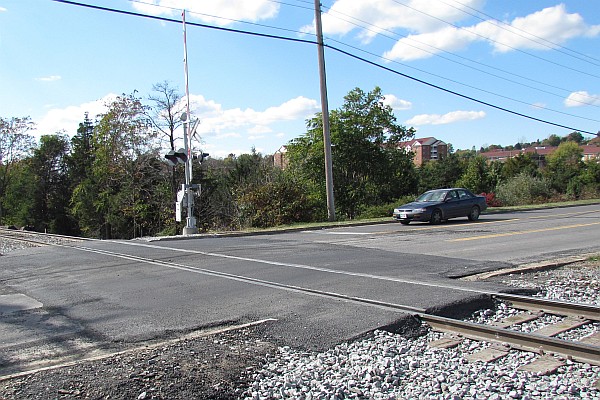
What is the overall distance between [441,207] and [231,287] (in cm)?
1540

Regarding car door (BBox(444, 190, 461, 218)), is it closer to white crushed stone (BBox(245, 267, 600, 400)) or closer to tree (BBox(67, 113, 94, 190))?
white crushed stone (BBox(245, 267, 600, 400))

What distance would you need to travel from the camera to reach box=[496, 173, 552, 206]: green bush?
42.0 meters

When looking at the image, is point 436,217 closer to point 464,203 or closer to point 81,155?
point 464,203

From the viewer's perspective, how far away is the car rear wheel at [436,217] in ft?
71.2

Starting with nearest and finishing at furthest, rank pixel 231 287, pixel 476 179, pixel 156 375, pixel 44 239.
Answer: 1. pixel 156 375
2. pixel 231 287
3. pixel 44 239
4. pixel 476 179

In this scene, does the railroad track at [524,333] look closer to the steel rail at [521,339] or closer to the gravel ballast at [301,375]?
the steel rail at [521,339]

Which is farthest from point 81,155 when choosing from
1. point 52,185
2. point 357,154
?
point 357,154

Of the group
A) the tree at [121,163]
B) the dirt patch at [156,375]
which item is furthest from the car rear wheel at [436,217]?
the tree at [121,163]

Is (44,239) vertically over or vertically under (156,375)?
over

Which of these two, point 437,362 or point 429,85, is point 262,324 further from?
point 429,85

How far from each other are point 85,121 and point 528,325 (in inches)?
2704

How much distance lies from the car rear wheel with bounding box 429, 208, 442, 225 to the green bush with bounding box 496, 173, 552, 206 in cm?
2186

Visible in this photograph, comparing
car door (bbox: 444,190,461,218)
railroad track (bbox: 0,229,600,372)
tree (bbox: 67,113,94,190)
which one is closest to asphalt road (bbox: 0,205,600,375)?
railroad track (bbox: 0,229,600,372)

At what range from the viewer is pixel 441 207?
21969mm
